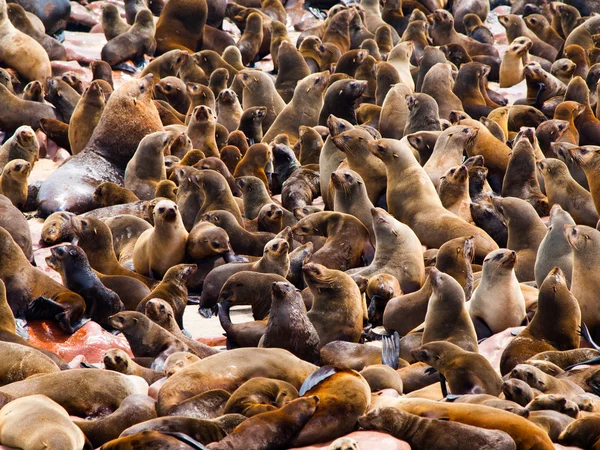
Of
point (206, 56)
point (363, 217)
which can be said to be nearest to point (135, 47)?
point (206, 56)

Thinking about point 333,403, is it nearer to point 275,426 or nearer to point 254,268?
point 275,426

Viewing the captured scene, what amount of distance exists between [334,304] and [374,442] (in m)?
3.11

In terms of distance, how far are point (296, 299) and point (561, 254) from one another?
2.73 meters

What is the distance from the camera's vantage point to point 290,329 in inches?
316

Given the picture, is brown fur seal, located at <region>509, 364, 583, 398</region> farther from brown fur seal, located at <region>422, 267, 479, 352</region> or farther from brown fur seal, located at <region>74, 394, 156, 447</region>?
brown fur seal, located at <region>74, 394, 156, 447</region>

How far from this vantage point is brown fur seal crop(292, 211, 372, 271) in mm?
10578

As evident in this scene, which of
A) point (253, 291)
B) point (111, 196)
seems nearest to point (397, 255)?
point (253, 291)

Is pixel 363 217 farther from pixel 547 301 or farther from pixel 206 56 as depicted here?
pixel 206 56

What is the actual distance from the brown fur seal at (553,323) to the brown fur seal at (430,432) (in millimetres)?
2421

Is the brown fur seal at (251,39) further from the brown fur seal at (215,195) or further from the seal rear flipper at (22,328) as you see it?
the seal rear flipper at (22,328)

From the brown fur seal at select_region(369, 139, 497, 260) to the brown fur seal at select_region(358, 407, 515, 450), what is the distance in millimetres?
4858

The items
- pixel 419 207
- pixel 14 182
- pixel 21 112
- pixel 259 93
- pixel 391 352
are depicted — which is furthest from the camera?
pixel 259 93

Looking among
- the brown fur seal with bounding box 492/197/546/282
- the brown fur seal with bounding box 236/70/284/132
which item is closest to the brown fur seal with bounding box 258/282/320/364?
the brown fur seal with bounding box 492/197/546/282

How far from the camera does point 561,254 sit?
952cm
